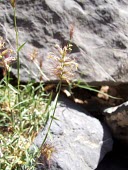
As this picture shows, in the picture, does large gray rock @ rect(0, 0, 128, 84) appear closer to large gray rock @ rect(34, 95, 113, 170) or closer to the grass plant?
the grass plant

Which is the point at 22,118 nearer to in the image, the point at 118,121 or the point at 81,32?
the point at 118,121

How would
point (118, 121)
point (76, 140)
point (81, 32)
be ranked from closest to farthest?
point (76, 140) → point (118, 121) → point (81, 32)

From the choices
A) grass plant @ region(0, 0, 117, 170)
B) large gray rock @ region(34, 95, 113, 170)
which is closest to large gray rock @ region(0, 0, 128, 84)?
grass plant @ region(0, 0, 117, 170)

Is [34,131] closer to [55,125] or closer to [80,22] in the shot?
[55,125]

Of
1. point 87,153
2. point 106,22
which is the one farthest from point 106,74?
point 87,153

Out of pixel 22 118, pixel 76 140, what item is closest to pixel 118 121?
pixel 76 140

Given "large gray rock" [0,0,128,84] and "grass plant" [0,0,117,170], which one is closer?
"grass plant" [0,0,117,170]

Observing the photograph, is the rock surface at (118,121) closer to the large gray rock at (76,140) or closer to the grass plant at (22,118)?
the large gray rock at (76,140)

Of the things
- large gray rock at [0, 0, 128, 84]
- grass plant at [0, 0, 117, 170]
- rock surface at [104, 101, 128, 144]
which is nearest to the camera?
grass plant at [0, 0, 117, 170]
